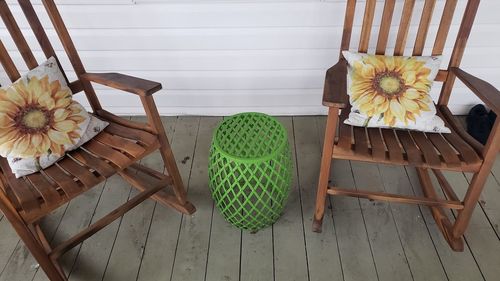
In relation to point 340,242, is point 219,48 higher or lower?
higher

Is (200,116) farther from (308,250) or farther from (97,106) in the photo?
(308,250)

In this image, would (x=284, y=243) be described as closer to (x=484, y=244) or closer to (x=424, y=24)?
(x=484, y=244)

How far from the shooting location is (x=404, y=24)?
1439 millimetres

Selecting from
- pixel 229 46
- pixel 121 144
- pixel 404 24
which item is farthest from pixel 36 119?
pixel 404 24

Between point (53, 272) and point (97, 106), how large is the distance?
2.24 feet

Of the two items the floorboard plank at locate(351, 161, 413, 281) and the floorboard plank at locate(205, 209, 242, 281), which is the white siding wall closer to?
the floorboard plank at locate(351, 161, 413, 281)

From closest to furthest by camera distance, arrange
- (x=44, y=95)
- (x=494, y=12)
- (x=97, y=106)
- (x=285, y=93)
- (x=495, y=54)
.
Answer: (x=44, y=95)
(x=97, y=106)
(x=494, y=12)
(x=495, y=54)
(x=285, y=93)

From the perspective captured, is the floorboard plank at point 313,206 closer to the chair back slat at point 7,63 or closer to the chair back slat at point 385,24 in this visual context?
the chair back slat at point 385,24

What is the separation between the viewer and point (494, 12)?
1.73 m

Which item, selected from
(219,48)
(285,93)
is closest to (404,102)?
(285,93)

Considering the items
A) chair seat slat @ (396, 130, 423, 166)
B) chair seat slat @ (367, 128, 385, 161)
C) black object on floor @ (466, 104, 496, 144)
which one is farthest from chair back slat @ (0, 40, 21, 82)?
black object on floor @ (466, 104, 496, 144)

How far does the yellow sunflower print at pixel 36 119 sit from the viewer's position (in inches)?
49.2

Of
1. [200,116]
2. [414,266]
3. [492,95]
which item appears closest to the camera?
[492,95]

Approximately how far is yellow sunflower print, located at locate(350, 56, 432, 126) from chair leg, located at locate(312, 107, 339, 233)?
0.19 meters
